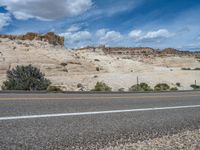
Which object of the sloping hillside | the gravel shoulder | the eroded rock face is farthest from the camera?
the eroded rock face

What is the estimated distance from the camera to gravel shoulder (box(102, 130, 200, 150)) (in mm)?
5988

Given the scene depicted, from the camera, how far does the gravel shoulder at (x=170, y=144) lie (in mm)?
5988

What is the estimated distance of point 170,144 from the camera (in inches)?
250

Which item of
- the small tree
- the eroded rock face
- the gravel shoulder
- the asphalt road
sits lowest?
the gravel shoulder

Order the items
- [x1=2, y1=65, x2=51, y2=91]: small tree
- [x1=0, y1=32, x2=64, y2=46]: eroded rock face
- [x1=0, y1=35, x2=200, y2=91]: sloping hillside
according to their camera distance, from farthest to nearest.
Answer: [x1=0, y1=32, x2=64, y2=46]: eroded rock face, [x1=0, y1=35, x2=200, y2=91]: sloping hillside, [x1=2, y1=65, x2=51, y2=91]: small tree

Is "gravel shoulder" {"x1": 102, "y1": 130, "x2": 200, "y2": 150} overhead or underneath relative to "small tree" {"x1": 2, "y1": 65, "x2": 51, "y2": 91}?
underneath

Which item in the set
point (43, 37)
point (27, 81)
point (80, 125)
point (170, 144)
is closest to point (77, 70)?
point (27, 81)

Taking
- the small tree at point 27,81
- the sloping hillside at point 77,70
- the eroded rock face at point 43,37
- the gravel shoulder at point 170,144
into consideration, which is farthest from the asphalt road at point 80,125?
the eroded rock face at point 43,37

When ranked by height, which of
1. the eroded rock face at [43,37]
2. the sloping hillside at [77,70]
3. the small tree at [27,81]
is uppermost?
the eroded rock face at [43,37]

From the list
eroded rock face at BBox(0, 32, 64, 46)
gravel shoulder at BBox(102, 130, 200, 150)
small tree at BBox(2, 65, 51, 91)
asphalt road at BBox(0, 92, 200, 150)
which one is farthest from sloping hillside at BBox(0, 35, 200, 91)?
gravel shoulder at BBox(102, 130, 200, 150)

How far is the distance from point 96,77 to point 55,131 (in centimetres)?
4313

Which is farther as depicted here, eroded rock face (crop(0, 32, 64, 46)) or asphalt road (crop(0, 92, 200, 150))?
eroded rock face (crop(0, 32, 64, 46))

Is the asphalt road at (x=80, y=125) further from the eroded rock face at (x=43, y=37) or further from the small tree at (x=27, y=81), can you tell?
the eroded rock face at (x=43, y=37)

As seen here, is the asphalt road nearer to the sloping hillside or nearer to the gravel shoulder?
the gravel shoulder
